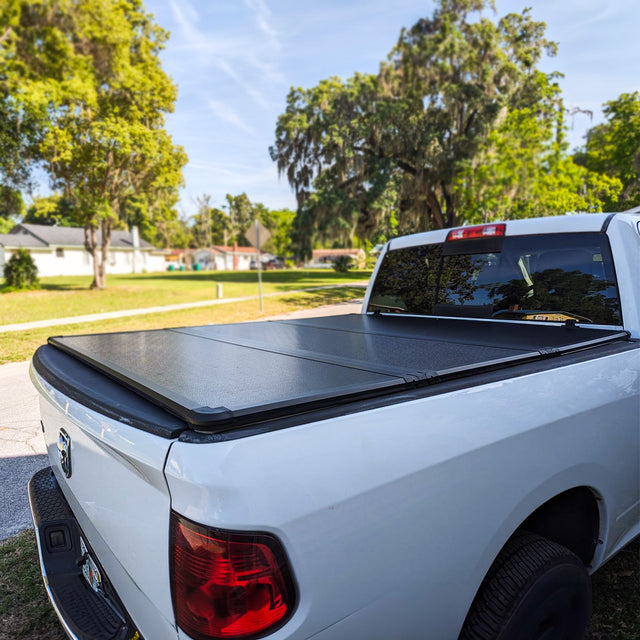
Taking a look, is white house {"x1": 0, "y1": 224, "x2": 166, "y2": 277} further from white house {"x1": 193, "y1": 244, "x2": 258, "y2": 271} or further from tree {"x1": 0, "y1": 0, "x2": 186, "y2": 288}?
tree {"x1": 0, "y1": 0, "x2": 186, "y2": 288}

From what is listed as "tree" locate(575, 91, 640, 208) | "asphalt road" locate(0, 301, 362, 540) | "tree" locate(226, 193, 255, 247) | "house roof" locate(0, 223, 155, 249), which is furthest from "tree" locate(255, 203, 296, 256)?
"asphalt road" locate(0, 301, 362, 540)

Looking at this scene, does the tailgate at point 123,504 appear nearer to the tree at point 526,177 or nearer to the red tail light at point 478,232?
the red tail light at point 478,232

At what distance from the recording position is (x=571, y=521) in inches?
76.9

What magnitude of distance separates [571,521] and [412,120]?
2663 cm

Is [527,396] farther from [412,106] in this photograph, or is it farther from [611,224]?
[412,106]

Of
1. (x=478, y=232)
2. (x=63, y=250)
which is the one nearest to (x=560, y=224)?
(x=478, y=232)

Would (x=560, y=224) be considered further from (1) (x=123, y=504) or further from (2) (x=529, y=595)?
(1) (x=123, y=504)

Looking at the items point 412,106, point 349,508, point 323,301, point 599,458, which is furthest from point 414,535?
point 412,106

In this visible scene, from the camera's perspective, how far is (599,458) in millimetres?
1885

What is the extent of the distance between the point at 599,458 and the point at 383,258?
2.31m

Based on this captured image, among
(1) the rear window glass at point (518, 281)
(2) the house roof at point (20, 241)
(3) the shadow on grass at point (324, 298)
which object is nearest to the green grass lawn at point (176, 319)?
(3) the shadow on grass at point (324, 298)

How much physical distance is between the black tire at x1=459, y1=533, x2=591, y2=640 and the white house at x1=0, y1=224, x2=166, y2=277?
53608 mm

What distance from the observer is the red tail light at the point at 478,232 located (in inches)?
122

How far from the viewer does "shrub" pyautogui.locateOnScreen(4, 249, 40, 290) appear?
2358 centimetres
